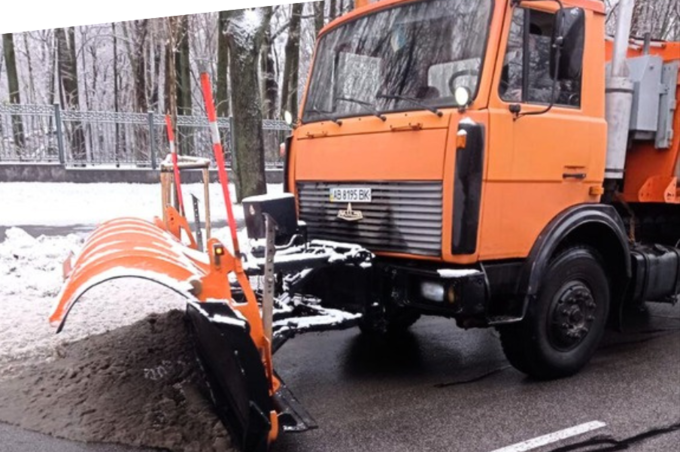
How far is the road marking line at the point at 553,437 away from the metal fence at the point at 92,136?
9802 mm

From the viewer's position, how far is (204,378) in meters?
3.40

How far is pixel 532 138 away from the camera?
369cm

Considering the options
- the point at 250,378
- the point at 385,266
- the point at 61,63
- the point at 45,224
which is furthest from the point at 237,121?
the point at 61,63

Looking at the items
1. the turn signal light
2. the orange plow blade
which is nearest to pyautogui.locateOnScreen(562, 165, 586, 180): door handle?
the turn signal light

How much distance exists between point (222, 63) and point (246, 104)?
495cm

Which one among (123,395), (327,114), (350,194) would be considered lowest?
(123,395)

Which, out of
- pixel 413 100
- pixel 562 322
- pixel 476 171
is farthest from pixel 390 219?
pixel 562 322

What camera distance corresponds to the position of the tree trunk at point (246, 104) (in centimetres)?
998

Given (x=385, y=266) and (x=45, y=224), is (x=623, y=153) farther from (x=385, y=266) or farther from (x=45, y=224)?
(x=45, y=224)

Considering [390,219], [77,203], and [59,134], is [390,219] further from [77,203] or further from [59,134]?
[59,134]

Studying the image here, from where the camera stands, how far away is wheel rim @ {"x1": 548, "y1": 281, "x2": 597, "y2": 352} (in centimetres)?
397

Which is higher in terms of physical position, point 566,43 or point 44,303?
point 566,43

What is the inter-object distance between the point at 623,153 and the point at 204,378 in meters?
3.26

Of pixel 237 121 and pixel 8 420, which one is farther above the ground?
pixel 237 121
